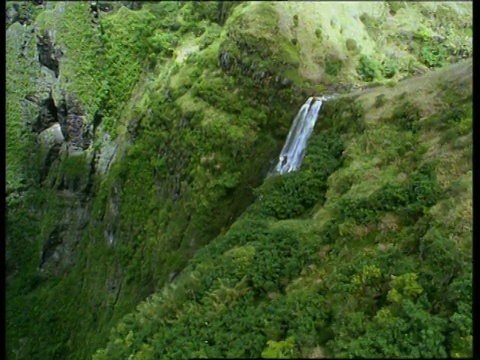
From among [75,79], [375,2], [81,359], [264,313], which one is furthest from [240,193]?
[75,79]

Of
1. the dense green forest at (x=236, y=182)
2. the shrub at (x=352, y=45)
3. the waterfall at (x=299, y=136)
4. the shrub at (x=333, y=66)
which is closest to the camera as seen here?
the dense green forest at (x=236, y=182)

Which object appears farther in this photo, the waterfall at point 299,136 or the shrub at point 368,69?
the shrub at point 368,69

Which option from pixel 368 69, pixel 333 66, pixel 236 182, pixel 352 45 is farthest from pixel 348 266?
pixel 352 45

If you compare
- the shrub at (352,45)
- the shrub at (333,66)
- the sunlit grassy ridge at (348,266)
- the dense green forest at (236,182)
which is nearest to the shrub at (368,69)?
the dense green forest at (236,182)

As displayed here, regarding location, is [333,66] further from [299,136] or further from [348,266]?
[348,266]

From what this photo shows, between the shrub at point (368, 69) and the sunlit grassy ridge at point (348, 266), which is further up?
the sunlit grassy ridge at point (348, 266)

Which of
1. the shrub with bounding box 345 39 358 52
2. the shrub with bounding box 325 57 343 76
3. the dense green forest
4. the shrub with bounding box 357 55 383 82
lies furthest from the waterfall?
the shrub with bounding box 345 39 358 52

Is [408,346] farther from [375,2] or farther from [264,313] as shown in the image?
[375,2]

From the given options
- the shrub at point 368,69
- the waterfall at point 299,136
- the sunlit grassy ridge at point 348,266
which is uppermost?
the sunlit grassy ridge at point 348,266

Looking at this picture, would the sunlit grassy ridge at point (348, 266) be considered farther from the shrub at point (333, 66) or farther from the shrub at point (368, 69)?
the shrub at point (368, 69)
